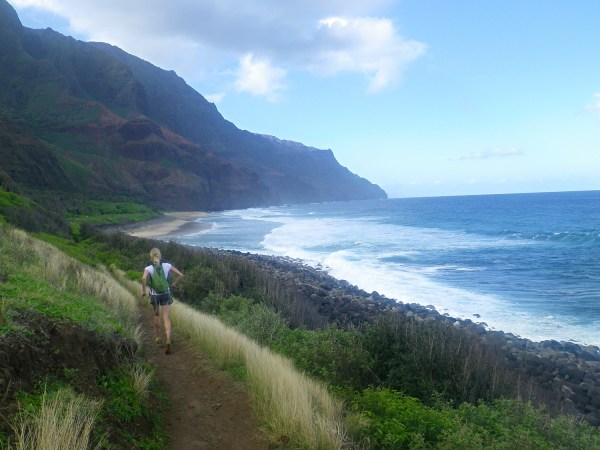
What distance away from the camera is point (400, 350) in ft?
24.9

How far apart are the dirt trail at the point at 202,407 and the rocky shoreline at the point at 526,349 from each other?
19.5 ft

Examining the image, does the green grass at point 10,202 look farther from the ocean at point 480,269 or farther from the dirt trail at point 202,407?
the dirt trail at point 202,407

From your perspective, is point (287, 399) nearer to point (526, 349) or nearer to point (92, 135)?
point (526, 349)

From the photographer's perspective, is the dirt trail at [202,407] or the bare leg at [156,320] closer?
the dirt trail at [202,407]

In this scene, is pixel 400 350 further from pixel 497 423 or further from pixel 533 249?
pixel 533 249

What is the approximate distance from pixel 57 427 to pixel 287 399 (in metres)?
2.38

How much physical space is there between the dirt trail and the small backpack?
0.96 m

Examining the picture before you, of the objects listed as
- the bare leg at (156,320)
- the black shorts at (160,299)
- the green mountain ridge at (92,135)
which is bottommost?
the bare leg at (156,320)

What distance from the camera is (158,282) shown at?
8.15 m

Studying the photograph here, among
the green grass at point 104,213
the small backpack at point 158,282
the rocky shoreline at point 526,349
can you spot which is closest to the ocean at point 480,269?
the rocky shoreline at point 526,349

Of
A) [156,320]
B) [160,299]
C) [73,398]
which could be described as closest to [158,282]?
[160,299]

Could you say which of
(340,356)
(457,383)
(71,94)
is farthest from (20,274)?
(71,94)

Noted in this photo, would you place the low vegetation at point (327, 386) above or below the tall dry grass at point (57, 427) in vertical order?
below

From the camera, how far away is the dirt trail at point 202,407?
15.8ft
